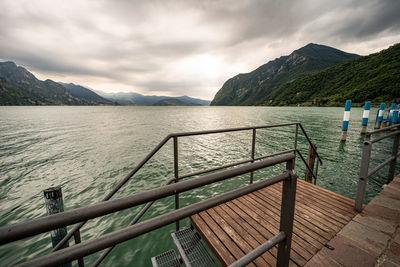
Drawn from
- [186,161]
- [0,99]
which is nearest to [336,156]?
→ [186,161]

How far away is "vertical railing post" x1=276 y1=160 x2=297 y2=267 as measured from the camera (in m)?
1.30

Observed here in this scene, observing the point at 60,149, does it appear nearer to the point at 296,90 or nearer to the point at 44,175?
the point at 44,175

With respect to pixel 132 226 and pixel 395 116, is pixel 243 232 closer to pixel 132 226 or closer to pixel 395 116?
pixel 132 226

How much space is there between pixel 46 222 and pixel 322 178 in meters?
9.67

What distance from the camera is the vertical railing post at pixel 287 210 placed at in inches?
51.2

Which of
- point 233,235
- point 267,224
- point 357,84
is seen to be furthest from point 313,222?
point 357,84

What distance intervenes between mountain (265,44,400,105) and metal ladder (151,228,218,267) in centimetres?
7426

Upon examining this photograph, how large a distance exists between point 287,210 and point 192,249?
2.45 metres

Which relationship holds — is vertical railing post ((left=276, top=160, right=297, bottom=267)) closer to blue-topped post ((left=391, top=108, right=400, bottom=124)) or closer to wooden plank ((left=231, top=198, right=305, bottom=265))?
wooden plank ((left=231, top=198, right=305, bottom=265))

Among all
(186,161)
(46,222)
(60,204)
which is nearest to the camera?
(46,222)

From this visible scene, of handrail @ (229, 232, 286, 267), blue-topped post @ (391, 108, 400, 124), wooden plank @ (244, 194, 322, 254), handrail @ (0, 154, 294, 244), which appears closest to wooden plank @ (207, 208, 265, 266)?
wooden plank @ (244, 194, 322, 254)

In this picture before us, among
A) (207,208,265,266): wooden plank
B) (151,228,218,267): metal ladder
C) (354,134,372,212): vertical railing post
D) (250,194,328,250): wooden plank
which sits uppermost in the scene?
(354,134,372,212): vertical railing post

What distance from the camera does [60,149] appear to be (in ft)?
45.5

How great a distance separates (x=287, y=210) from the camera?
1330mm
